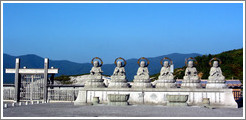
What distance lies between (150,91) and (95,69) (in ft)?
16.6

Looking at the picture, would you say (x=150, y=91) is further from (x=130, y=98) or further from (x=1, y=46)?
(x=1, y=46)

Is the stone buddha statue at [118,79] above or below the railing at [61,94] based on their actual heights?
above

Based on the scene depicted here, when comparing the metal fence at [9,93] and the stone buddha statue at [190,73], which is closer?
the stone buddha statue at [190,73]

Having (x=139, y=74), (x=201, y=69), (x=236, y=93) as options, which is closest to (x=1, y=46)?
(x=139, y=74)

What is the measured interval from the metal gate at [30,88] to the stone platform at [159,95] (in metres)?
7.13

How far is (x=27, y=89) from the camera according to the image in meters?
36.3

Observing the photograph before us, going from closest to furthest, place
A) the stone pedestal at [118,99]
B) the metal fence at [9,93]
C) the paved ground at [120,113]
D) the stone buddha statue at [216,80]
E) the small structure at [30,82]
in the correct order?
the paved ground at [120,113] → the stone pedestal at [118,99] → the stone buddha statue at [216,80] → the small structure at [30,82] → the metal fence at [9,93]

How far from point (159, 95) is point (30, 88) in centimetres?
1336

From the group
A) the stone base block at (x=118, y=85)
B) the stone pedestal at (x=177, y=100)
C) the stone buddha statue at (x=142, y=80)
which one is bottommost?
the stone pedestal at (x=177, y=100)

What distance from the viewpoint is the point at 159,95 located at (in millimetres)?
29672

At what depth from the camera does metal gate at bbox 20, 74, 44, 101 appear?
119 feet

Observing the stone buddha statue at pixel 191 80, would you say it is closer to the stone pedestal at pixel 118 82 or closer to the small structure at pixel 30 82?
the stone pedestal at pixel 118 82

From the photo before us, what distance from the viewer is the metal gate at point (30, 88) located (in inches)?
1425

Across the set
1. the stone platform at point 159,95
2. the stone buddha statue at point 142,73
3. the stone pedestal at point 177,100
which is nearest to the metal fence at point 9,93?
the stone platform at point 159,95
